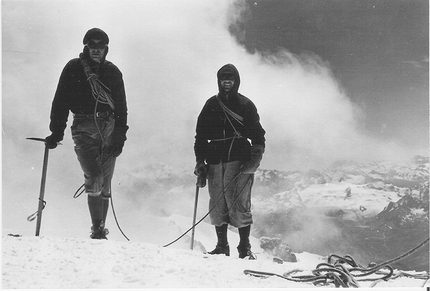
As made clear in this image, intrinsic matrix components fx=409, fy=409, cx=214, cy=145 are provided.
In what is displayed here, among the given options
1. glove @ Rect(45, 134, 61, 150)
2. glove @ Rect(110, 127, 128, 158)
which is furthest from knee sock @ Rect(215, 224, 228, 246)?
glove @ Rect(45, 134, 61, 150)

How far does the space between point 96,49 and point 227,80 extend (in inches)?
38.7

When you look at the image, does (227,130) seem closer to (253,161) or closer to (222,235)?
(253,161)

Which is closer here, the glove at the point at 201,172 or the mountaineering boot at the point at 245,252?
the mountaineering boot at the point at 245,252

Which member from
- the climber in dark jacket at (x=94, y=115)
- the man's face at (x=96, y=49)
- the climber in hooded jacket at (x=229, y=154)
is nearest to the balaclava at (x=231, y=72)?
the climber in hooded jacket at (x=229, y=154)

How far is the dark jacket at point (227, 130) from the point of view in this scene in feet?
10.2

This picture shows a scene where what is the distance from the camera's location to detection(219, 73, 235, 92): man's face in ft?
10.2

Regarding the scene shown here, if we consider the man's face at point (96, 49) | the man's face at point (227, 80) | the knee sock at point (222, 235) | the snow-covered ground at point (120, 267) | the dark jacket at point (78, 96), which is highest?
the man's face at point (96, 49)

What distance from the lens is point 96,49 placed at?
2.94 metres

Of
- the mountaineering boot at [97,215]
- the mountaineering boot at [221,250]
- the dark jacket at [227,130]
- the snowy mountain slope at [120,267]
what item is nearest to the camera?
the snowy mountain slope at [120,267]

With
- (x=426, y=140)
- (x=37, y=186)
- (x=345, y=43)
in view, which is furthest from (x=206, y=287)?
(x=426, y=140)

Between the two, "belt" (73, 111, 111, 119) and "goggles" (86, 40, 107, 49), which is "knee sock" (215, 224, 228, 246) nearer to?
"belt" (73, 111, 111, 119)

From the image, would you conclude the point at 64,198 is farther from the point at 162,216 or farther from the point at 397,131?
the point at 397,131

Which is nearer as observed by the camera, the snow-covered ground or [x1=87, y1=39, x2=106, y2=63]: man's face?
the snow-covered ground

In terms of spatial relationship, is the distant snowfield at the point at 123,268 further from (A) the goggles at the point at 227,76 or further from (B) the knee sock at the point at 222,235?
(A) the goggles at the point at 227,76
